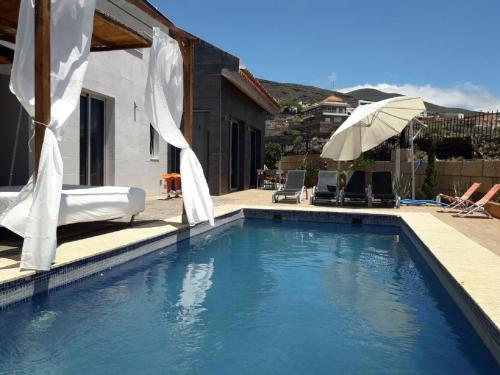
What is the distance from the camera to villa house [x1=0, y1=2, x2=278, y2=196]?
28.7ft

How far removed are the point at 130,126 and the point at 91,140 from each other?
1633mm

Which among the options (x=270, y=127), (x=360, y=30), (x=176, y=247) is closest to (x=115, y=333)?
(x=176, y=247)

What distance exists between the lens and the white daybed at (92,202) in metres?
5.78

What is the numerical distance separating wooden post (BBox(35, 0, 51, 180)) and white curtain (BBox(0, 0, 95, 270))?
0.32ft

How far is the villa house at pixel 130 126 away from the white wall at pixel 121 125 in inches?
0.7

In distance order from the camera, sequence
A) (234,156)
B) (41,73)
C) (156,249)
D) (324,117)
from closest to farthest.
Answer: (41,73) → (156,249) → (234,156) → (324,117)

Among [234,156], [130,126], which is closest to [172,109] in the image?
[130,126]

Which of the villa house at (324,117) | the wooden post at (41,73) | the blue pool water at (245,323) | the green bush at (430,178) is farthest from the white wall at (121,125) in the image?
the green bush at (430,178)

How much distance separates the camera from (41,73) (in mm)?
4668

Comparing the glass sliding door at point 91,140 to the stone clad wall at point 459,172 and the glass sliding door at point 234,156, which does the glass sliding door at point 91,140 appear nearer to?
the glass sliding door at point 234,156

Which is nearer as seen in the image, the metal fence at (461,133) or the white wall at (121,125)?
the white wall at (121,125)

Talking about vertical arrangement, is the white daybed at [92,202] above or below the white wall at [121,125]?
below

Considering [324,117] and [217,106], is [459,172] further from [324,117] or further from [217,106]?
[324,117]

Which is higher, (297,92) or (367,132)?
(297,92)
